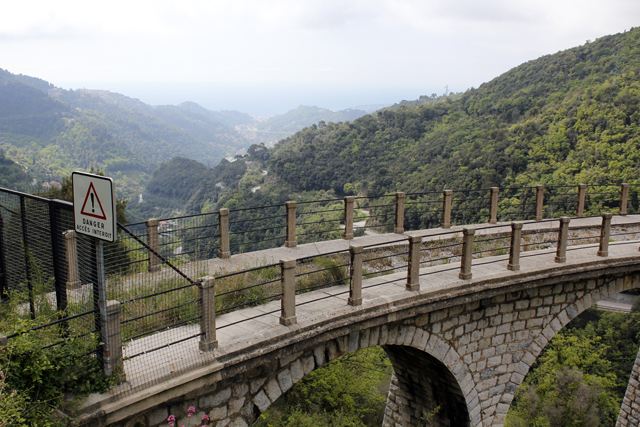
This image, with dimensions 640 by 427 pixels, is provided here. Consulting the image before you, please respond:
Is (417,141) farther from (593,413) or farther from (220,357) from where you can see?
(220,357)

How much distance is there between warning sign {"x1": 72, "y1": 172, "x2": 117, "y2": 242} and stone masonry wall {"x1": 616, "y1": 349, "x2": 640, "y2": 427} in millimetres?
12734

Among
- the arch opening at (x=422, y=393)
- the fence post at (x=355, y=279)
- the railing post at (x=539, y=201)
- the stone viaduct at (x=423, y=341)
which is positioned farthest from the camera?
the railing post at (x=539, y=201)

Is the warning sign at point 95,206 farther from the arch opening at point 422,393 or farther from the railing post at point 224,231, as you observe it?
the arch opening at point 422,393

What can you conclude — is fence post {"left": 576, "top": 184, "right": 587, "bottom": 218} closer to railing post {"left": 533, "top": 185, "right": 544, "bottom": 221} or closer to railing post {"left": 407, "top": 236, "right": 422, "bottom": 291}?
railing post {"left": 533, "top": 185, "right": 544, "bottom": 221}

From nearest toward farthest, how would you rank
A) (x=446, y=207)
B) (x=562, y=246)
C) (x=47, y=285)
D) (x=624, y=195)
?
(x=47, y=285) < (x=562, y=246) < (x=446, y=207) < (x=624, y=195)

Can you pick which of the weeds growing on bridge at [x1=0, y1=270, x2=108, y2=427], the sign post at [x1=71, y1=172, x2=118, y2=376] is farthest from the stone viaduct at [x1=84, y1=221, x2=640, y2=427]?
the sign post at [x1=71, y1=172, x2=118, y2=376]

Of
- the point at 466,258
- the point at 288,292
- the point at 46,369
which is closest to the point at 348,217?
the point at 466,258

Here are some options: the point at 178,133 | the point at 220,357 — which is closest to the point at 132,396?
the point at 220,357

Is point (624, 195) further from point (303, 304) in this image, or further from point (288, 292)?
point (288, 292)

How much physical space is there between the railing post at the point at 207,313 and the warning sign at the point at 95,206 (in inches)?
48.5

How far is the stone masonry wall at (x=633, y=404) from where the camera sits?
11.1 m

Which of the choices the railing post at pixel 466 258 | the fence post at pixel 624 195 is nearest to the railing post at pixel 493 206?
the fence post at pixel 624 195

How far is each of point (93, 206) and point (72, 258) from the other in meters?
2.53

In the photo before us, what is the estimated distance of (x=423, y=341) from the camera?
666cm
